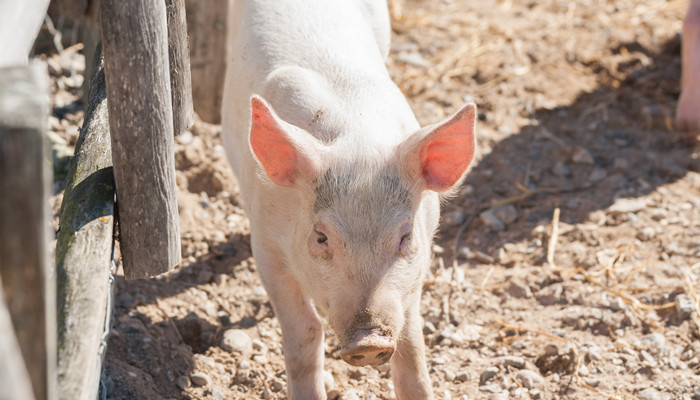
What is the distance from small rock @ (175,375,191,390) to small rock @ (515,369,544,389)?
60.5 inches

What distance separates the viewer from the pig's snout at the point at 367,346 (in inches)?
108

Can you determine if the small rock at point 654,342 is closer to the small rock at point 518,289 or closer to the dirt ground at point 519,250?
the dirt ground at point 519,250

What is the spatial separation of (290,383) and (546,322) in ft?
4.96

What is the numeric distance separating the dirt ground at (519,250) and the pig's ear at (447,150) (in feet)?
3.60

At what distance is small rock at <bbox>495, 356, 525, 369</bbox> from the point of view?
3.82 m

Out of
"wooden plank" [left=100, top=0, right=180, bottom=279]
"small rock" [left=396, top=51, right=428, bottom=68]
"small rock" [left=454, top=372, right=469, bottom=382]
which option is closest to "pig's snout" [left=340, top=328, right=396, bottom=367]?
"wooden plank" [left=100, top=0, right=180, bottom=279]

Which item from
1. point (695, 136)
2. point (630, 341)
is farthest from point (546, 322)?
point (695, 136)

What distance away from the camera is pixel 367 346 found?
274 centimetres

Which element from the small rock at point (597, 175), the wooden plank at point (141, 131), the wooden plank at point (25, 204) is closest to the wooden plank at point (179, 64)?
the wooden plank at point (141, 131)

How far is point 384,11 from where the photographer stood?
457 cm

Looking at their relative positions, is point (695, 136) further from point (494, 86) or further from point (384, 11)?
point (384, 11)

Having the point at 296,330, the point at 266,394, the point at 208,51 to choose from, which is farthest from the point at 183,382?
the point at 208,51

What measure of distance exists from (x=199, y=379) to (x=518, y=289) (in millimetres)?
1836

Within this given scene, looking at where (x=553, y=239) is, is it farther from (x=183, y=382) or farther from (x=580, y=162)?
(x=183, y=382)
